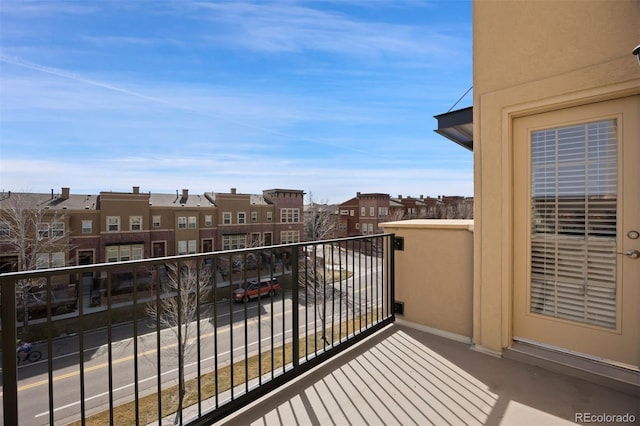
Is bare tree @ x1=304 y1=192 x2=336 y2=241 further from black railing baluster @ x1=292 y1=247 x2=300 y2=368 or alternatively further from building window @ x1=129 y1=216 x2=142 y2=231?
black railing baluster @ x1=292 y1=247 x2=300 y2=368

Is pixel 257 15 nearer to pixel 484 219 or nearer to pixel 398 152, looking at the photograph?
pixel 484 219

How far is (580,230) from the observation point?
2.01 metres

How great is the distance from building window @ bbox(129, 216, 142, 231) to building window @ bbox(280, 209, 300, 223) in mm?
10955

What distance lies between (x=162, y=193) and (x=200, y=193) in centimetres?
286

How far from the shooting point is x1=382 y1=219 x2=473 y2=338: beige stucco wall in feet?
8.15

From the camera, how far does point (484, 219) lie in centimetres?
228

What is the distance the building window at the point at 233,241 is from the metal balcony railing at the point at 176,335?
126 inches

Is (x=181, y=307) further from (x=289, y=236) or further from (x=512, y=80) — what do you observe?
(x=289, y=236)

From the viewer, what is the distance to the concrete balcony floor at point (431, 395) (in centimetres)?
151

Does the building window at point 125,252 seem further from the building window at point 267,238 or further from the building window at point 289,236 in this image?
the building window at point 289,236

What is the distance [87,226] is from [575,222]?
22.9m

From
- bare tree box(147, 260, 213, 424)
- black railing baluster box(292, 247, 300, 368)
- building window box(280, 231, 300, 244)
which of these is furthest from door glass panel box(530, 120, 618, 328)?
building window box(280, 231, 300, 244)

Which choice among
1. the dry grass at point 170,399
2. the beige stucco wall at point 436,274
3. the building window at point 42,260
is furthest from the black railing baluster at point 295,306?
the building window at point 42,260

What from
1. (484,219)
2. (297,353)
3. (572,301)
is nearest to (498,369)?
(572,301)
